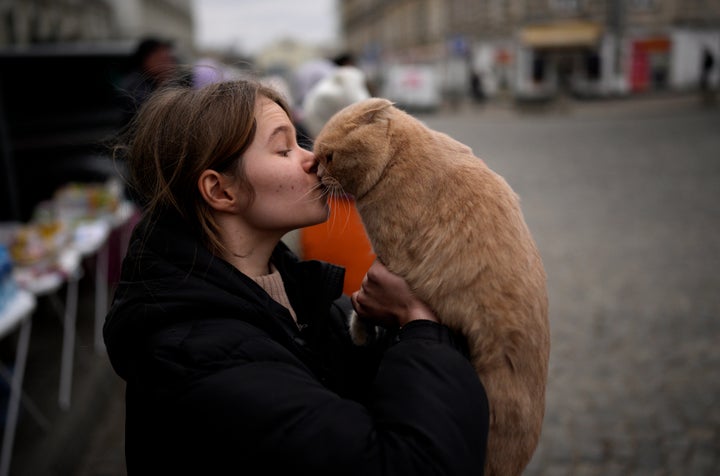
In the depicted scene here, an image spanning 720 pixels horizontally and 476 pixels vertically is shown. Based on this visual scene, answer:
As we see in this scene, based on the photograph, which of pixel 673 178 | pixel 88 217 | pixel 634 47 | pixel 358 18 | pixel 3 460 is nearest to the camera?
pixel 3 460

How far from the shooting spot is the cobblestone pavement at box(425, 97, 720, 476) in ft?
10.3

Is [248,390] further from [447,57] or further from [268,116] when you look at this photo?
[447,57]

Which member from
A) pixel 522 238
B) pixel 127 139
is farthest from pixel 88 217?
pixel 522 238

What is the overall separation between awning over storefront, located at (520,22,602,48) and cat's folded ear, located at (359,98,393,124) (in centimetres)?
Answer: 3268

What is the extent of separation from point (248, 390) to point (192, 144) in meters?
0.53

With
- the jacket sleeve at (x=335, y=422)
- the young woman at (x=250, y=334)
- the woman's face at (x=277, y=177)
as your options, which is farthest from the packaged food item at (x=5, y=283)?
the jacket sleeve at (x=335, y=422)

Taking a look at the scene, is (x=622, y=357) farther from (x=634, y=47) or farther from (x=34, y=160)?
(x=634, y=47)

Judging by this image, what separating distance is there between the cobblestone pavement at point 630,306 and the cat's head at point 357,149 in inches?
89.2

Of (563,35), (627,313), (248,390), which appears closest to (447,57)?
(563,35)

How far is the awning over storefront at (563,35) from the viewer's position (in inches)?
1199

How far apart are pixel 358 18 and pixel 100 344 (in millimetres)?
71042

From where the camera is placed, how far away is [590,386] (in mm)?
3709

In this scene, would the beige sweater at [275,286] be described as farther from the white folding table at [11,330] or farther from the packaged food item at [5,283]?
the packaged food item at [5,283]

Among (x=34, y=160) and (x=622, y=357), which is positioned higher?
(x=34, y=160)
